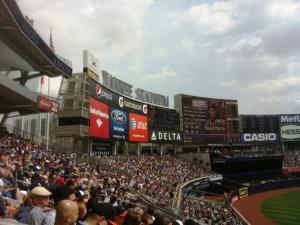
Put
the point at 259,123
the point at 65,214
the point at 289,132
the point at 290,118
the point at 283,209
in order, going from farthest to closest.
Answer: the point at 290,118 → the point at 289,132 → the point at 259,123 → the point at 283,209 → the point at 65,214

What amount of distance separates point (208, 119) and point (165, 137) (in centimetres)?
882

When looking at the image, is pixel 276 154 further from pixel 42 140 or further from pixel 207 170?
pixel 42 140

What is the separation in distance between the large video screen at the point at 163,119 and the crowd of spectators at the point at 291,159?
69.6ft

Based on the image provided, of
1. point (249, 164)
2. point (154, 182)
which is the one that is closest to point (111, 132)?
point (154, 182)

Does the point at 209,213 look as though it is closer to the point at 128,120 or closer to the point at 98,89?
the point at 98,89

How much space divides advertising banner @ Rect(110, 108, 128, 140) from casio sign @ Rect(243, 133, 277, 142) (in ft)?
86.0

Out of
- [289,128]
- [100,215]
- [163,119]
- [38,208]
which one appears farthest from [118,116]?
[289,128]

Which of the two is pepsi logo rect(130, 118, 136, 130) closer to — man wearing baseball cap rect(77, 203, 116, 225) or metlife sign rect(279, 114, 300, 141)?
metlife sign rect(279, 114, 300, 141)

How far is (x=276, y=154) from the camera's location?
5647 cm

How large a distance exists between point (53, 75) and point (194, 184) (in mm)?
18650

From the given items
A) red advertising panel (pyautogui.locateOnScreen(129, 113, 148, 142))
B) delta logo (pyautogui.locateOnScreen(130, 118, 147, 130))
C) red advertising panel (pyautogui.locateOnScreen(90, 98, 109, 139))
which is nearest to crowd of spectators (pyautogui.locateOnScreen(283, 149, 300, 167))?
red advertising panel (pyautogui.locateOnScreen(129, 113, 148, 142))

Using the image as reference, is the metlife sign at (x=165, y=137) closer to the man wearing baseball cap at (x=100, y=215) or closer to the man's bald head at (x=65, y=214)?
the man wearing baseball cap at (x=100, y=215)

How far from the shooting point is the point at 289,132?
6419 cm

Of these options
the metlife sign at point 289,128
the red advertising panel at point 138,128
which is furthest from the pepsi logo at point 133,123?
the metlife sign at point 289,128
